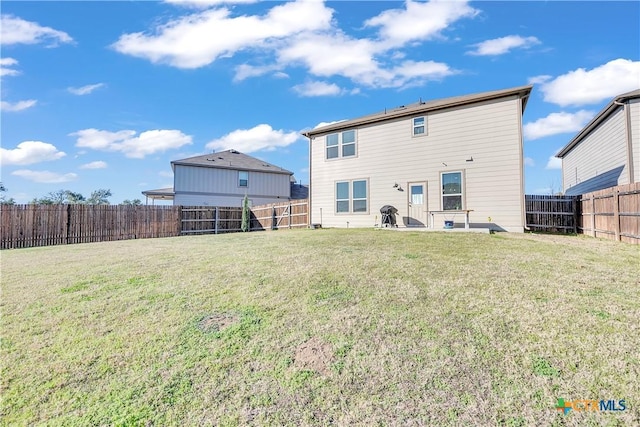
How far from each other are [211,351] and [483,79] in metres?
14.6

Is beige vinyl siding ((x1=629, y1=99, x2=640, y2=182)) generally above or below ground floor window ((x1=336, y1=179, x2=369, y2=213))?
above

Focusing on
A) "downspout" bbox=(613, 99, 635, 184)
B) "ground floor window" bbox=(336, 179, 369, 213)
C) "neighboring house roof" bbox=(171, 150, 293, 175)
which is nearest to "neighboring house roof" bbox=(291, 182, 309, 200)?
"neighboring house roof" bbox=(171, 150, 293, 175)

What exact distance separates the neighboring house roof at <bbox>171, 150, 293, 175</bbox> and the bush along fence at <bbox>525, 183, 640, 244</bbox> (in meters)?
18.7

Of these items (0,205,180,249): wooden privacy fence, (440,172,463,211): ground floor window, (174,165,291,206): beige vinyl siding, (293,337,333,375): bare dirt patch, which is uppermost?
(174,165,291,206): beige vinyl siding

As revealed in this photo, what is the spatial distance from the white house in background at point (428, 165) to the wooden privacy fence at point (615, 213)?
210 centimetres

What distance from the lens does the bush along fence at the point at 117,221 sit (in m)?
12.2

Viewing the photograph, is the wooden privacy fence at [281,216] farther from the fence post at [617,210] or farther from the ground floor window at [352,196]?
the fence post at [617,210]

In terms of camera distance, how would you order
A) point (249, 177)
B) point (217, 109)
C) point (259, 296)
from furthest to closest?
point (249, 177), point (217, 109), point (259, 296)

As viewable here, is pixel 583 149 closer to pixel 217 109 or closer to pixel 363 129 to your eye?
pixel 363 129

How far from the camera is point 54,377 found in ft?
8.83

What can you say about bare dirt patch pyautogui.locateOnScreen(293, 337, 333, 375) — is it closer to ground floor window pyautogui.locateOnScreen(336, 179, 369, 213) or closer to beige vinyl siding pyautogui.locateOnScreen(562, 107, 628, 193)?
ground floor window pyautogui.locateOnScreen(336, 179, 369, 213)

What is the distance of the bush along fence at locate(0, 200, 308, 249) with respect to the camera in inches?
480

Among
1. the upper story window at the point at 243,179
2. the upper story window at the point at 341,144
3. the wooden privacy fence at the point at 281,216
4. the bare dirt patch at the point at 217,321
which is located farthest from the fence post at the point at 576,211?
the upper story window at the point at 243,179

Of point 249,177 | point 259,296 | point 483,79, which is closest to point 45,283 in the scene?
point 259,296
